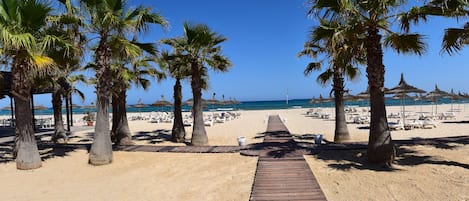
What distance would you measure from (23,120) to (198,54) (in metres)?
5.52

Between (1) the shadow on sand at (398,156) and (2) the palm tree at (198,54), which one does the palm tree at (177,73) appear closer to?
(2) the palm tree at (198,54)

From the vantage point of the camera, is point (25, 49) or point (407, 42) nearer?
point (407, 42)

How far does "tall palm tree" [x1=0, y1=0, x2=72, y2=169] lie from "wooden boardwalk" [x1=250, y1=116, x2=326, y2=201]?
570 cm

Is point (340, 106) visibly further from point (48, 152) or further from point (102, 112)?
point (48, 152)

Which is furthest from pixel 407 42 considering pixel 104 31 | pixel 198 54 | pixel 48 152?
pixel 48 152

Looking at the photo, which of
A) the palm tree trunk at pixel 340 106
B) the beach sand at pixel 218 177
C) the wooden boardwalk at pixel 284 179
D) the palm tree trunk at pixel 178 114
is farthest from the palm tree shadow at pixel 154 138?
the palm tree trunk at pixel 340 106

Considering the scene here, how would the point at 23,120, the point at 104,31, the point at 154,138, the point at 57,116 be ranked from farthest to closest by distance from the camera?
the point at 154,138, the point at 57,116, the point at 104,31, the point at 23,120

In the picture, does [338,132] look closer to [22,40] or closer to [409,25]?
[409,25]

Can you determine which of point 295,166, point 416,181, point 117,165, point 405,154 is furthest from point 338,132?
point 117,165

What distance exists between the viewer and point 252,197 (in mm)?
5027

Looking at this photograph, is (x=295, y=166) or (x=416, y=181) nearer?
(x=416, y=181)

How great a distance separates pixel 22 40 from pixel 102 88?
2.19 meters

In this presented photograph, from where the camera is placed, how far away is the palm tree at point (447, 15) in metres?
6.14

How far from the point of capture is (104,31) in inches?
330
